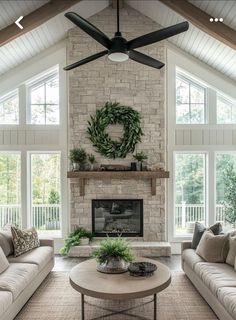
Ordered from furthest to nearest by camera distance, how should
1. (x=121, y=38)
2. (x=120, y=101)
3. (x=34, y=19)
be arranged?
1. (x=120, y=101)
2. (x=34, y=19)
3. (x=121, y=38)

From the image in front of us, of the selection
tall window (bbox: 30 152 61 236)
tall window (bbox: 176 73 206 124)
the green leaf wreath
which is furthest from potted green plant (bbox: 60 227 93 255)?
tall window (bbox: 176 73 206 124)

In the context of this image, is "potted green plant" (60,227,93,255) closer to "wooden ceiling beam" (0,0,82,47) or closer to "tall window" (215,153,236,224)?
"tall window" (215,153,236,224)

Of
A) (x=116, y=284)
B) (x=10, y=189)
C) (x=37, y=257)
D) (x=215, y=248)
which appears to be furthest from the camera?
(x=10, y=189)

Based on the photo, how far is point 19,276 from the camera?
12.0 ft

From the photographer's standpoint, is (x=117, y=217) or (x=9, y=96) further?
(x=9, y=96)

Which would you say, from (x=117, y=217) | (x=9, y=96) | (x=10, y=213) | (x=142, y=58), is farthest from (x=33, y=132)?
(x=142, y=58)

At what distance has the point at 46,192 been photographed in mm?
6672

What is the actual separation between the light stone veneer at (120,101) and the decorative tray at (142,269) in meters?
2.62

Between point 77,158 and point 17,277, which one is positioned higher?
point 77,158

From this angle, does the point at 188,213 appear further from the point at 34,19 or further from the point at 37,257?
the point at 34,19

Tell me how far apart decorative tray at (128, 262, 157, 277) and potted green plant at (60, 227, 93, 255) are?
2423mm

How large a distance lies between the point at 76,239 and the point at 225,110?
4128 millimetres

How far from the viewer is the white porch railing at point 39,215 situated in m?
6.64

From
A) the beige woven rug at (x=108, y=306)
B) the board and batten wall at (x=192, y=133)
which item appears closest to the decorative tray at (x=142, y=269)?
the beige woven rug at (x=108, y=306)
